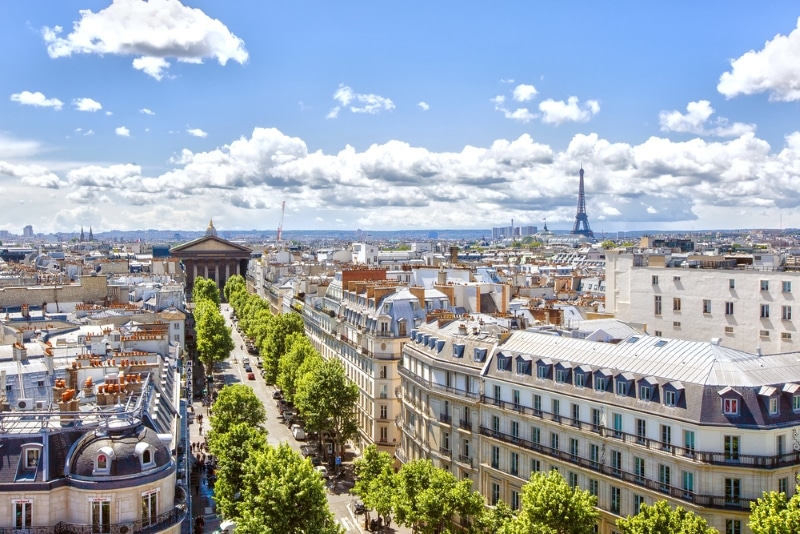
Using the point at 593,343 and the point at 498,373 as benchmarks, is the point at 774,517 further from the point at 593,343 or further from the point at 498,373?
the point at 498,373

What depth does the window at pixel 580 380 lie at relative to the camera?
5062 cm

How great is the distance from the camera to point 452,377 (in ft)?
200

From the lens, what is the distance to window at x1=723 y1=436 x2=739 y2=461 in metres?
42.6

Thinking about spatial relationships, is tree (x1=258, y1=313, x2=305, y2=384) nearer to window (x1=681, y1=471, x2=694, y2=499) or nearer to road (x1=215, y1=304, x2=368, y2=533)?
road (x1=215, y1=304, x2=368, y2=533)

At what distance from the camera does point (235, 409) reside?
71.4 meters

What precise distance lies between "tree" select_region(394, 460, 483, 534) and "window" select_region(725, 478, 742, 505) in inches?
593

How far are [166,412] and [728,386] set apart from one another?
112ft

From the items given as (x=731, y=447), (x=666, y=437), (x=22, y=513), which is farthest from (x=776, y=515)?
(x=22, y=513)

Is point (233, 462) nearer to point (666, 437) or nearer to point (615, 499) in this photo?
point (615, 499)

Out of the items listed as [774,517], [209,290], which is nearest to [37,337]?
[774,517]

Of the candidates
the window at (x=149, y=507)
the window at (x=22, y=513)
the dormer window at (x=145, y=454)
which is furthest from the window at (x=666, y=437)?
the window at (x=22, y=513)

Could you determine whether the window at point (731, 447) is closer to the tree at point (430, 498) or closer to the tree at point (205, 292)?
the tree at point (430, 498)

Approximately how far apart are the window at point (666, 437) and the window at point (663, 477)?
1.07m

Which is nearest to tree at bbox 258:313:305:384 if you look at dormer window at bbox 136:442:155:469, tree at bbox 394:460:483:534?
tree at bbox 394:460:483:534
